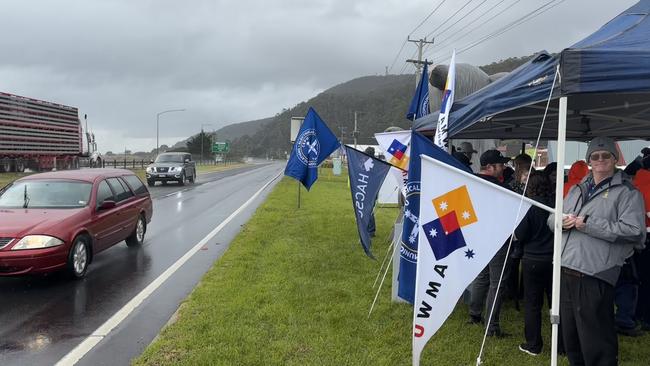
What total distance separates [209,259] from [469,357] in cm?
545

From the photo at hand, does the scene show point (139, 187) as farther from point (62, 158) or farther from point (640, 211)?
point (62, 158)

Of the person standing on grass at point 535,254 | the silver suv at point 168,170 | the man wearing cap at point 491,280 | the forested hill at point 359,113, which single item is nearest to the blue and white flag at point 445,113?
the man wearing cap at point 491,280

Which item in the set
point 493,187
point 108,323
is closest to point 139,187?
point 108,323

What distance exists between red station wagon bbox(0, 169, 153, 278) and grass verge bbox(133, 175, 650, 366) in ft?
6.32

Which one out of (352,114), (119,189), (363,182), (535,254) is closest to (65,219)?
(119,189)

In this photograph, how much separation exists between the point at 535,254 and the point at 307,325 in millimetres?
2314

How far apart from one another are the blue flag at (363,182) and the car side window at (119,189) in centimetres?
501

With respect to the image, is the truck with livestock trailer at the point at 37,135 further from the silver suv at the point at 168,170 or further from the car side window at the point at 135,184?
the car side window at the point at 135,184

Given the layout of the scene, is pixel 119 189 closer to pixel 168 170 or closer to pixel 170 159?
pixel 168 170

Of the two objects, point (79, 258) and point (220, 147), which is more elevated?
point (220, 147)

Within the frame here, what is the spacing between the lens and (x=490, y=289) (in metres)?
4.99

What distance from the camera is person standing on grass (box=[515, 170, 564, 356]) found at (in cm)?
432

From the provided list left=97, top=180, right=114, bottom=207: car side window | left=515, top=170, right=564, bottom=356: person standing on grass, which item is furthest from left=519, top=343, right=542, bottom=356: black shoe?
left=97, top=180, right=114, bottom=207: car side window

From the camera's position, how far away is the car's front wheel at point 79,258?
696cm
